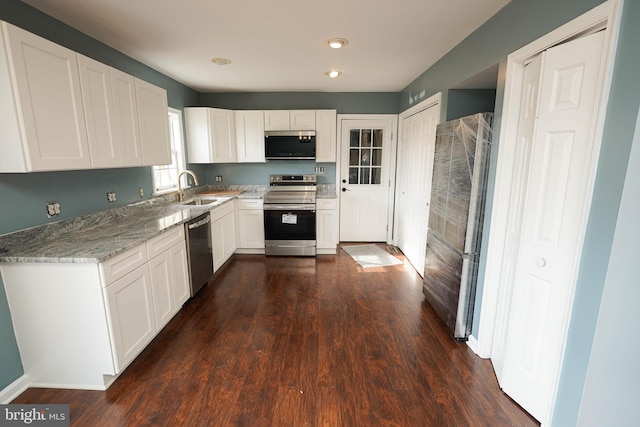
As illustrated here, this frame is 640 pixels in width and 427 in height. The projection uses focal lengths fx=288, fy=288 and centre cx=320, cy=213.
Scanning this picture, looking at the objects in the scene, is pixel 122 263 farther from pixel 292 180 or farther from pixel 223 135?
pixel 292 180

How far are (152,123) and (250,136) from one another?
5.94 feet

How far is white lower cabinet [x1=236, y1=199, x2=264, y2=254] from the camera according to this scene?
13.6ft

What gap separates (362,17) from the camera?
201 centimetres

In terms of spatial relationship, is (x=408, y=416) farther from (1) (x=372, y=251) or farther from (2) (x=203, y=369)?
(1) (x=372, y=251)

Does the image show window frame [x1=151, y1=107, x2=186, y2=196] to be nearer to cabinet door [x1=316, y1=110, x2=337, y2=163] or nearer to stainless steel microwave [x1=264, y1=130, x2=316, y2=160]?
stainless steel microwave [x1=264, y1=130, x2=316, y2=160]

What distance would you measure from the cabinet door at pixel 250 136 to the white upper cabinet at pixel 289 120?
0.40ft

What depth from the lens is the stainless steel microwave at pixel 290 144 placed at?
14.1ft

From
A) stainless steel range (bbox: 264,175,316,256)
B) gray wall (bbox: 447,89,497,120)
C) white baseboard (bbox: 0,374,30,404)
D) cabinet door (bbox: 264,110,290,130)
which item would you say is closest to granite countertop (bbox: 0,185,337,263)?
white baseboard (bbox: 0,374,30,404)

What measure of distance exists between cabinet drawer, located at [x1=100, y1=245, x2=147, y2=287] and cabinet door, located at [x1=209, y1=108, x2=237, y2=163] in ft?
7.79

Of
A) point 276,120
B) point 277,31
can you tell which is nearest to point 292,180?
point 276,120

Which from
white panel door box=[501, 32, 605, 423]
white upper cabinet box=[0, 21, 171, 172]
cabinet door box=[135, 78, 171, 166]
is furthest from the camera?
cabinet door box=[135, 78, 171, 166]

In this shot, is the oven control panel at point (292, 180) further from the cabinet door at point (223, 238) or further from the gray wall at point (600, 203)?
the gray wall at point (600, 203)

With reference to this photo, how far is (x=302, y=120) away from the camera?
434 cm

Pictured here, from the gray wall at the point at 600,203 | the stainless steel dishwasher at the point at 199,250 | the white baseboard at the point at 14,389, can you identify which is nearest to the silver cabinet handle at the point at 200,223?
the stainless steel dishwasher at the point at 199,250
